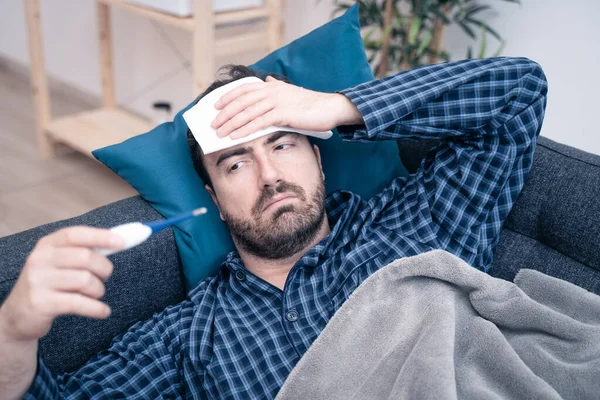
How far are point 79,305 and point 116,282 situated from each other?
0.48 meters

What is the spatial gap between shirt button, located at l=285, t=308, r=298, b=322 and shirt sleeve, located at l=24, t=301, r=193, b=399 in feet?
0.66

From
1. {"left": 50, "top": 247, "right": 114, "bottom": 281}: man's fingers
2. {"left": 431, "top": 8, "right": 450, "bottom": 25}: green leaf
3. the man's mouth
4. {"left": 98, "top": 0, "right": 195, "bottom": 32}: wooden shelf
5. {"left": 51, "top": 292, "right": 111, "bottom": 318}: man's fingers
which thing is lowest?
the man's mouth

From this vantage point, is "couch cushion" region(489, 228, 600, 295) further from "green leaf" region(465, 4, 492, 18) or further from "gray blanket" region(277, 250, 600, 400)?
"green leaf" region(465, 4, 492, 18)

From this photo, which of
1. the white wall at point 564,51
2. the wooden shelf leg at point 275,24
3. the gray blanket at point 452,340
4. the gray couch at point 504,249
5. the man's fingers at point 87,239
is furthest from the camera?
the wooden shelf leg at point 275,24

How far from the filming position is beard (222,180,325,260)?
1.24 metres

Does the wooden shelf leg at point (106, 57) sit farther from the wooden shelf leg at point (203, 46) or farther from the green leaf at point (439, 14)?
the green leaf at point (439, 14)

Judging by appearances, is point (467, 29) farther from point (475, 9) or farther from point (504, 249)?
point (504, 249)

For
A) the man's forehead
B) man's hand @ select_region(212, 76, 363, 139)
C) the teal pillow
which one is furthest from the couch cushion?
the man's forehead

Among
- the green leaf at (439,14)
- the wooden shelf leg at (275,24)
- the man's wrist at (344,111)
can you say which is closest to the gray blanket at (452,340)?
the man's wrist at (344,111)

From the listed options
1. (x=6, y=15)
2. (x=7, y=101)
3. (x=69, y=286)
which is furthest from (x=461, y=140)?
(x=6, y=15)

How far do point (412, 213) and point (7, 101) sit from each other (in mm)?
2953

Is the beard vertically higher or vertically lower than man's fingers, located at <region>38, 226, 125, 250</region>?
lower

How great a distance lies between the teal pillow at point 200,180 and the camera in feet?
4.42

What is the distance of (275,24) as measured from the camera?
7.91ft
